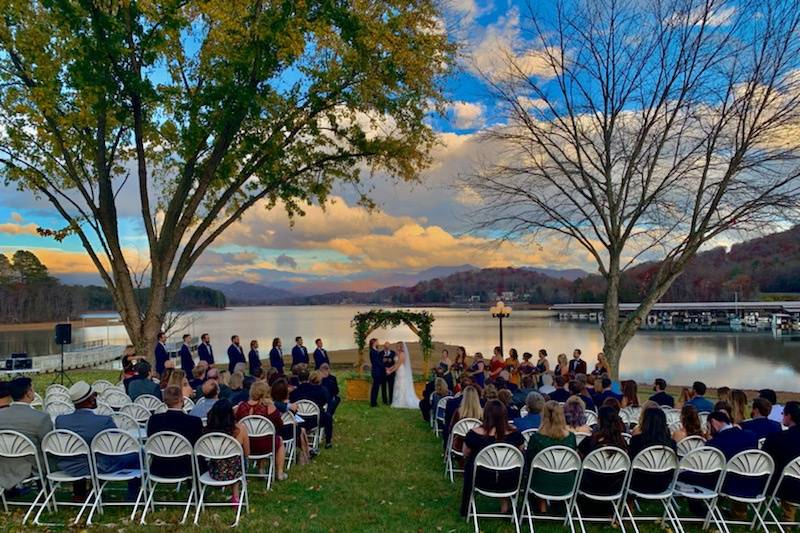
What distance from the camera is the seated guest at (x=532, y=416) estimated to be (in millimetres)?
6672

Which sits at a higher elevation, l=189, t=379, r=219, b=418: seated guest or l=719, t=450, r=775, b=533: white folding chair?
l=189, t=379, r=219, b=418: seated guest

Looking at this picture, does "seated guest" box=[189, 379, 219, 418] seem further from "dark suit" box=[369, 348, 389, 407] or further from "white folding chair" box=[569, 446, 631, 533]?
"dark suit" box=[369, 348, 389, 407]

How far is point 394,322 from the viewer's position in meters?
17.0

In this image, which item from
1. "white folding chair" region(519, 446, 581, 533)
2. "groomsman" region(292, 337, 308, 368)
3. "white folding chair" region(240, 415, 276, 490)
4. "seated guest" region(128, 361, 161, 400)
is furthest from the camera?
"groomsman" region(292, 337, 308, 368)

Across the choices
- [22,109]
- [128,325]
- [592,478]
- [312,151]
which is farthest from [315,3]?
[592,478]

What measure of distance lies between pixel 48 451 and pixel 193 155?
971cm

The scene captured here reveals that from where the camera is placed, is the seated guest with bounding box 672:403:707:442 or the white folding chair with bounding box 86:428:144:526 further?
the seated guest with bounding box 672:403:707:442

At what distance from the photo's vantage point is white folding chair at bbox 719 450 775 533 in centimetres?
518

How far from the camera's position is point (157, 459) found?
5.51 m

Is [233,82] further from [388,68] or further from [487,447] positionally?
[487,447]

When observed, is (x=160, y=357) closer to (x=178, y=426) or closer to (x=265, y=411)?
(x=265, y=411)

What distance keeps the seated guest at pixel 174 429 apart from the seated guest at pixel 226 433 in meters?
0.17

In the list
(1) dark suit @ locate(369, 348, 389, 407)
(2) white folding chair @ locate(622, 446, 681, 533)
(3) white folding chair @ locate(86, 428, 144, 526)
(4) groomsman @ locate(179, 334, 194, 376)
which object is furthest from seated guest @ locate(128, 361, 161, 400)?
(2) white folding chair @ locate(622, 446, 681, 533)

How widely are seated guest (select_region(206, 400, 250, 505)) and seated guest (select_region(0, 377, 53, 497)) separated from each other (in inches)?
65.2
